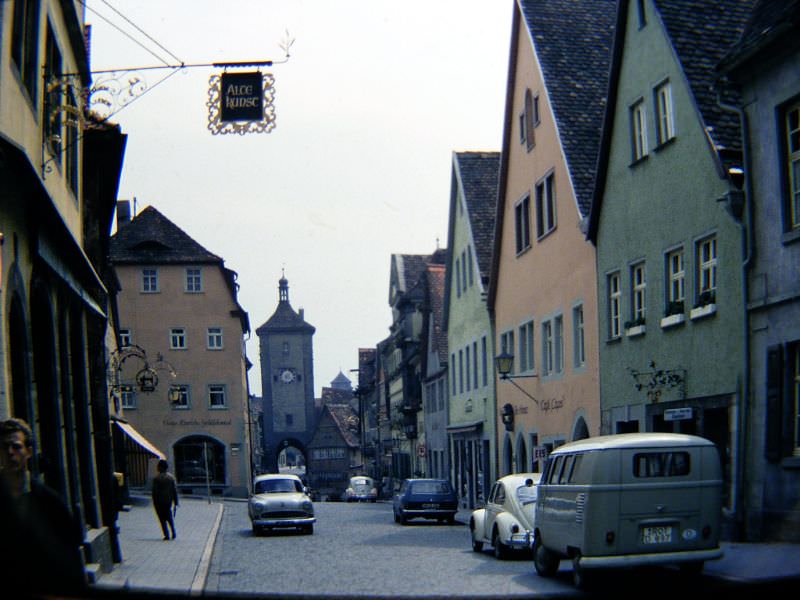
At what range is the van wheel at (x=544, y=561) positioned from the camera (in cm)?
1700

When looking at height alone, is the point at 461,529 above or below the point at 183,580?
below

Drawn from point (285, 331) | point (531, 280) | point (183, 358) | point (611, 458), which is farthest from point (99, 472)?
point (285, 331)

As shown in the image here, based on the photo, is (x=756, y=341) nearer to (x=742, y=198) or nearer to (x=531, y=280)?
(x=742, y=198)

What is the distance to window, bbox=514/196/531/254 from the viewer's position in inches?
1408

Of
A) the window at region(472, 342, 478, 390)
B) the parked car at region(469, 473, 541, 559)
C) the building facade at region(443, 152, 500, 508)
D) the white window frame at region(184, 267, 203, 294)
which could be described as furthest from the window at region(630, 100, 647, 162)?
the white window frame at region(184, 267, 203, 294)

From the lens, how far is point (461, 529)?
33.4 metres

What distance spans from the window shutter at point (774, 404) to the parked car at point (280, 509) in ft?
51.8

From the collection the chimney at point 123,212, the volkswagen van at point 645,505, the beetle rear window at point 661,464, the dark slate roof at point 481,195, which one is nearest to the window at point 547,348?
the dark slate roof at point 481,195

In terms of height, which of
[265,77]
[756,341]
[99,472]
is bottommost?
[99,472]

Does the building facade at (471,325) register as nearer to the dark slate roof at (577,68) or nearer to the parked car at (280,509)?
the dark slate roof at (577,68)

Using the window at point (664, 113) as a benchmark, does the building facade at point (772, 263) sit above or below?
below

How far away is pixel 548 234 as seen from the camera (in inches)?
1298

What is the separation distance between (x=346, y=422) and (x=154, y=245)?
202ft

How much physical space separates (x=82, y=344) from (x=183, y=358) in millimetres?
46822
